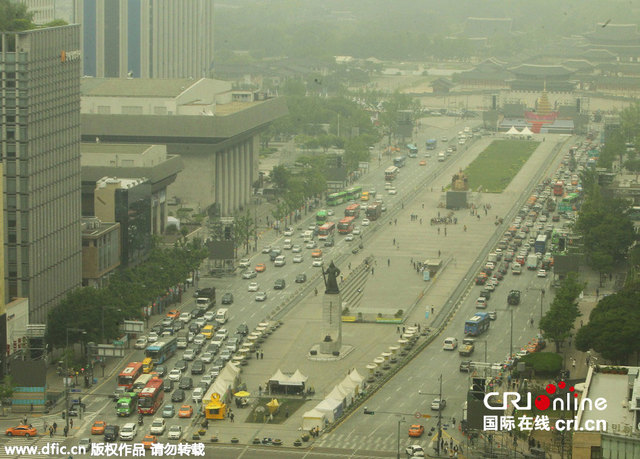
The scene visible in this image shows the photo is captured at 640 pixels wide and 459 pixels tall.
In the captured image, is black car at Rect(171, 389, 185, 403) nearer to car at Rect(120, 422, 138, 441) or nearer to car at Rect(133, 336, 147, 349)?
car at Rect(120, 422, 138, 441)

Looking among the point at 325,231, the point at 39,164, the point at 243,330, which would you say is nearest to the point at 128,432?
the point at 243,330

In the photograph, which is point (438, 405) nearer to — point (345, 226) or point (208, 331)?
point (208, 331)

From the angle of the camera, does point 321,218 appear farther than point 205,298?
Yes

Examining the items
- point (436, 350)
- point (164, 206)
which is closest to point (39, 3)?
point (164, 206)

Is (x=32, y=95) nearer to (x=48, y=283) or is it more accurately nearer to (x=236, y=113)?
(x=48, y=283)

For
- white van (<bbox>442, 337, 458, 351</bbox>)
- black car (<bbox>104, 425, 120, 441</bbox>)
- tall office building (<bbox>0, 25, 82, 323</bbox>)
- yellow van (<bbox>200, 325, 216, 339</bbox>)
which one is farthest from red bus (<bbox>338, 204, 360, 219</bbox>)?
black car (<bbox>104, 425, 120, 441</bbox>)

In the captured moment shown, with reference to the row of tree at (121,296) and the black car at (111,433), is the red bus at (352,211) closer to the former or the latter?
the row of tree at (121,296)
